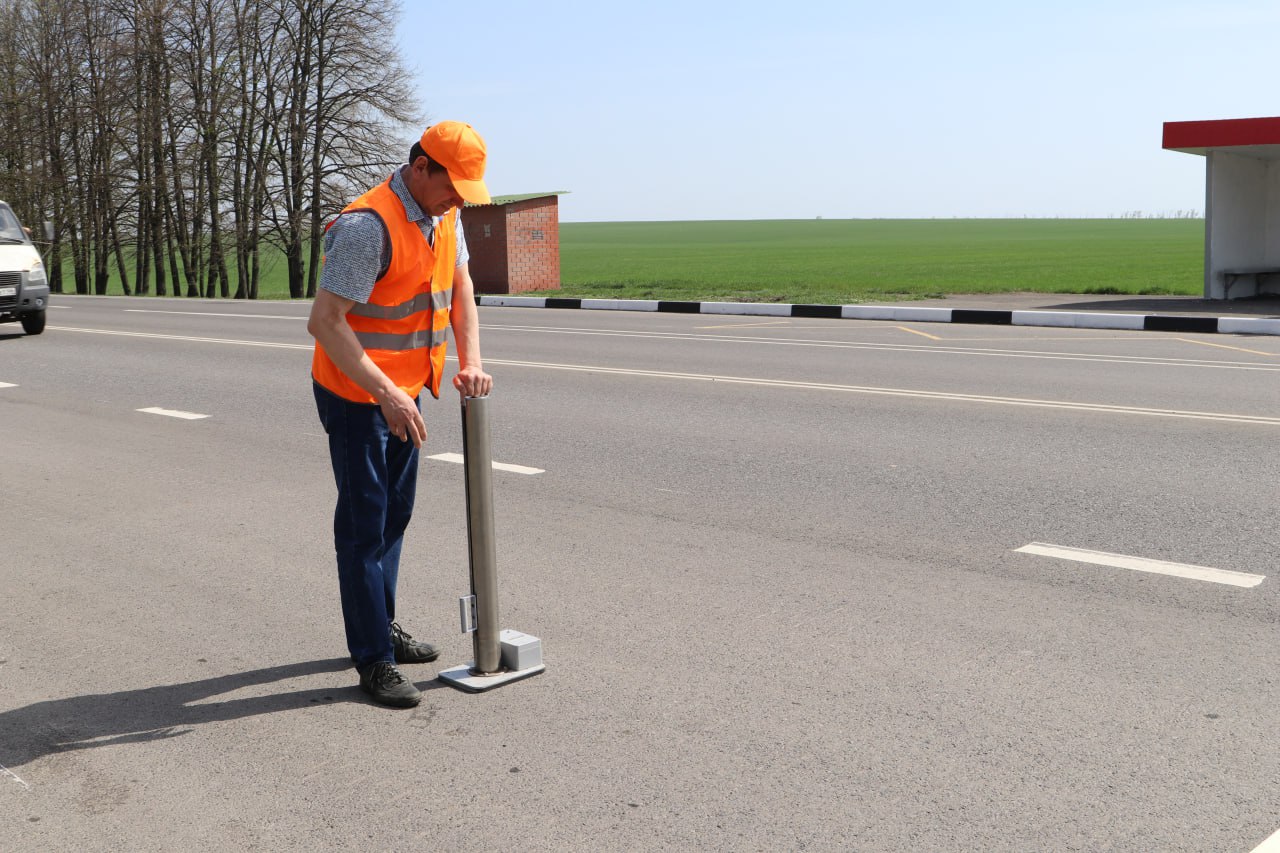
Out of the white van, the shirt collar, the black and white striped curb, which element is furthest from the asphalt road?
the white van

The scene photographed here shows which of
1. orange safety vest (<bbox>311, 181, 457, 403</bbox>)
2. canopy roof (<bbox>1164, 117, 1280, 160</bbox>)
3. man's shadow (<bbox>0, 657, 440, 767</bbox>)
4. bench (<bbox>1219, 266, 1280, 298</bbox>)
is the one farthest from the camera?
bench (<bbox>1219, 266, 1280, 298</bbox>)

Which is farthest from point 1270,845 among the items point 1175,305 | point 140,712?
point 1175,305

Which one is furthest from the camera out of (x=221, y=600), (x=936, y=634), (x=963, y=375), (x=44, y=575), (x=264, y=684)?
(x=963, y=375)

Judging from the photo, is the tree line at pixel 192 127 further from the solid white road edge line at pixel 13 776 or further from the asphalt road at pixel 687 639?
the solid white road edge line at pixel 13 776

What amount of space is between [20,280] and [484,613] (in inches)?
586

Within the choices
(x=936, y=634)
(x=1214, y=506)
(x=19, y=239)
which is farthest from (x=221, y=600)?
(x=19, y=239)

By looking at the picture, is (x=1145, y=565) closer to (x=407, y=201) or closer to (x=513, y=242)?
(x=407, y=201)

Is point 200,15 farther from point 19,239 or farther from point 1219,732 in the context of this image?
point 1219,732

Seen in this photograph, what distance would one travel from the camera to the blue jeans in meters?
3.92

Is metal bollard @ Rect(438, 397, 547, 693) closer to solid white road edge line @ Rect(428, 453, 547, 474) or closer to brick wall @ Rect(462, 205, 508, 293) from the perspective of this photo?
solid white road edge line @ Rect(428, 453, 547, 474)

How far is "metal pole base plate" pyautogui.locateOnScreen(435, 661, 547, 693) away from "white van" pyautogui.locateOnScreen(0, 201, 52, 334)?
14.5m

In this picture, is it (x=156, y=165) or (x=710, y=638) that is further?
(x=156, y=165)

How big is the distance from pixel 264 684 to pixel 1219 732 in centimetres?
278

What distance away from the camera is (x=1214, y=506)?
6223mm
